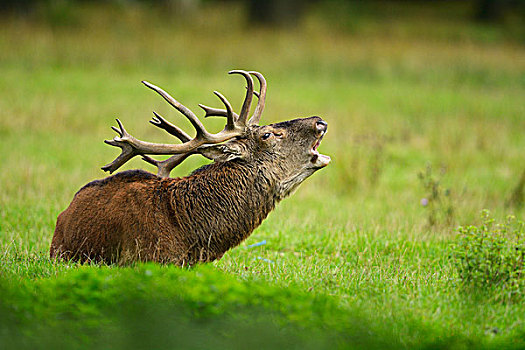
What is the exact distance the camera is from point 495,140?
51.2 ft

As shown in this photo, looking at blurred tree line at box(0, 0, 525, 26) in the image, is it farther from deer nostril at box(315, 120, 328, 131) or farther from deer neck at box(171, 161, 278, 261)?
deer nostril at box(315, 120, 328, 131)

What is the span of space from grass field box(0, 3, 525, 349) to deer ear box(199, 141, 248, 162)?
110 centimetres

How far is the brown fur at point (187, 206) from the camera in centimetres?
593

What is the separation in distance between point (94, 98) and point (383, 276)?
13.4 meters

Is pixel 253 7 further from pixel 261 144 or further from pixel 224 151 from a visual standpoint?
pixel 224 151

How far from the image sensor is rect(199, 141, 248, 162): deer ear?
6.26 meters

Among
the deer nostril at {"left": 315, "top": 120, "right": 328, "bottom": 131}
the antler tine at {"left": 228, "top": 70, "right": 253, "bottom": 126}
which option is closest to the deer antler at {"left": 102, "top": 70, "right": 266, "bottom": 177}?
the antler tine at {"left": 228, "top": 70, "right": 253, "bottom": 126}

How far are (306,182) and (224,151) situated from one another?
628 centimetres

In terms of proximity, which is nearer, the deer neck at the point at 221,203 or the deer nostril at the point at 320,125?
the deer neck at the point at 221,203

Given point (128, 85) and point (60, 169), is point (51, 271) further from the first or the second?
point (128, 85)

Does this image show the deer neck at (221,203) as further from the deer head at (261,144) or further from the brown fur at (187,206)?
the deer head at (261,144)

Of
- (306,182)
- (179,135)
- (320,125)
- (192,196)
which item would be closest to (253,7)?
(306,182)

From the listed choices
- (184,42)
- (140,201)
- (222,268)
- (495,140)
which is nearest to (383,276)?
(222,268)

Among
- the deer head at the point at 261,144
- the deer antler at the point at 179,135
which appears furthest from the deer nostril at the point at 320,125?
the deer antler at the point at 179,135
